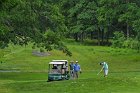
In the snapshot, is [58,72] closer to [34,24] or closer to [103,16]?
[34,24]

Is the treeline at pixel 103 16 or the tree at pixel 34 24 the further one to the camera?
the treeline at pixel 103 16

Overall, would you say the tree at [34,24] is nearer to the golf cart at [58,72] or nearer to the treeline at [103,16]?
the golf cart at [58,72]

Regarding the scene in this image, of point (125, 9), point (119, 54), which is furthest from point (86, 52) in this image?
point (125, 9)

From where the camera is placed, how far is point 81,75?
5316cm

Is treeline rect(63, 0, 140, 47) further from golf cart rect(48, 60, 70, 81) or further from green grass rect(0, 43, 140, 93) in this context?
golf cart rect(48, 60, 70, 81)

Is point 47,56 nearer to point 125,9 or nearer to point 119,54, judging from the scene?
point 119,54

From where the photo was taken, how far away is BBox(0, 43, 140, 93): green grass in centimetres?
3488

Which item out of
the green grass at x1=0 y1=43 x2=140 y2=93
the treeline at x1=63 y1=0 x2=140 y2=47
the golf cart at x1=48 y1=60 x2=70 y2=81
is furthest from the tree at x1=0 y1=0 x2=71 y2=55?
the treeline at x1=63 y1=0 x2=140 y2=47

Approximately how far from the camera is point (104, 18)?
232 feet

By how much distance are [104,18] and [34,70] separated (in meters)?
15.1

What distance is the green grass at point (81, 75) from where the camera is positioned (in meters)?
34.9

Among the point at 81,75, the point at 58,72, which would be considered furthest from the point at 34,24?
the point at 58,72

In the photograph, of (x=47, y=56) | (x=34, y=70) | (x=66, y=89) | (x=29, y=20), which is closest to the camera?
(x=66, y=89)

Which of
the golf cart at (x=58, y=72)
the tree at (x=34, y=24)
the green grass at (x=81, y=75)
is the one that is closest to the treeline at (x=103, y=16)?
the green grass at (x=81, y=75)
